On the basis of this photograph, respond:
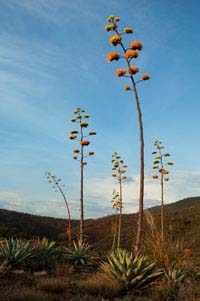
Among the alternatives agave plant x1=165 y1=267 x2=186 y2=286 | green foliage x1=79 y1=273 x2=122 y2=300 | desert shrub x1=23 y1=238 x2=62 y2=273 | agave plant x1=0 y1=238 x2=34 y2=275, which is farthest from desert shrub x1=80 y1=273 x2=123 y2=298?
agave plant x1=0 y1=238 x2=34 y2=275

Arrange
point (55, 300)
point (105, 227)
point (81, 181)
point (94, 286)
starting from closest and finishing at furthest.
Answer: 1. point (55, 300)
2. point (94, 286)
3. point (81, 181)
4. point (105, 227)

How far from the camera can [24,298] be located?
588cm

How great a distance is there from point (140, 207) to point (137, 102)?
2716 mm

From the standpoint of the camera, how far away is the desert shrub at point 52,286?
7.08 m

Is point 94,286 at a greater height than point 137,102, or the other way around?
point 137,102

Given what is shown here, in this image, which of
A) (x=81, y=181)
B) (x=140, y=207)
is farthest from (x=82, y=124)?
(x=140, y=207)

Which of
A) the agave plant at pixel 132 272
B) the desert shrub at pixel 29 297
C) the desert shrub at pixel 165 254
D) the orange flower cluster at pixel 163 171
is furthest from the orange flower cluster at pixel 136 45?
the orange flower cluster at pixel 163 171

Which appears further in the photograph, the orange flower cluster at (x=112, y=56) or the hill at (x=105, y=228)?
the hill at (x=105, y=228)

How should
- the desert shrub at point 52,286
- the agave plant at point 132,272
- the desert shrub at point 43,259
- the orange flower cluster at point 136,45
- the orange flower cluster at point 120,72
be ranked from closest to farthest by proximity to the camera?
the desert shrub at point 52,286 → the agave plant at point 132,272 → the desert shrub at point 43,259 → the orange flower cluster at point 136,45 → the orange flower cluster at point 120,72

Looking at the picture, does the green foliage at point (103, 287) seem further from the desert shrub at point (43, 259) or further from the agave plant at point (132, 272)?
the desert shrub at point (43, 259)

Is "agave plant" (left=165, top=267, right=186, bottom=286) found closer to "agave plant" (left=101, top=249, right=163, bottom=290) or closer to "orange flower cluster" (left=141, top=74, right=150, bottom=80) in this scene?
"agave plant" (left=101, top=249, right=163, bottom=290)

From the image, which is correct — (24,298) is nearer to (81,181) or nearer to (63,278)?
(63,278)

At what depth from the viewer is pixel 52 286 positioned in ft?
23.4

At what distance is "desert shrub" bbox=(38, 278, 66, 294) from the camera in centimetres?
708
